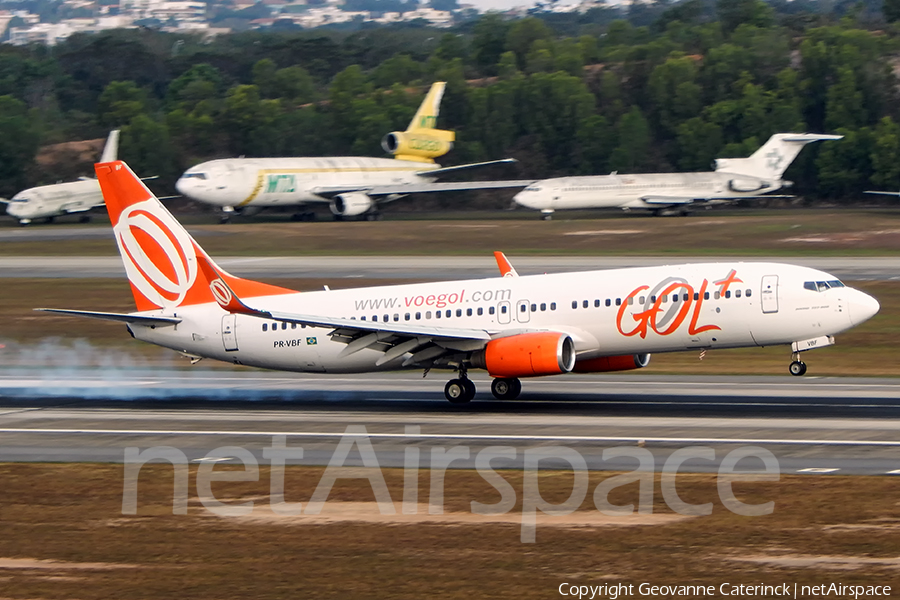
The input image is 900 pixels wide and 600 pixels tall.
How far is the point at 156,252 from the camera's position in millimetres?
36969

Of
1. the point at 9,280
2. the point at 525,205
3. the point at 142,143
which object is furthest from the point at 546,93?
the point at 9,280

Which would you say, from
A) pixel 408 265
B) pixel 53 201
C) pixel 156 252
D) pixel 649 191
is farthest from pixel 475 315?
pixel 53 201

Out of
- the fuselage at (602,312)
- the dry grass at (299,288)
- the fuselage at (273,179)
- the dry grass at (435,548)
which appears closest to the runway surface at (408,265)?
the dry grass at (299,288)

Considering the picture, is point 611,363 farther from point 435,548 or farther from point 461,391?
point 435,548

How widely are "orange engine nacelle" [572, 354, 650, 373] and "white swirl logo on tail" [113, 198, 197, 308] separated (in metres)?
12.0

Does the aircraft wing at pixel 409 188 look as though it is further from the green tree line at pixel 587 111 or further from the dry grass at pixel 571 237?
the green tree line at pixel 587 111

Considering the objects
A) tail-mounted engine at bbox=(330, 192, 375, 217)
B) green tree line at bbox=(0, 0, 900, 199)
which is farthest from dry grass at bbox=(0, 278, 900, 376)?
green tree line at bbox=(0, 0, 900, 199)

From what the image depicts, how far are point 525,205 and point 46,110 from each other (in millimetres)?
96263

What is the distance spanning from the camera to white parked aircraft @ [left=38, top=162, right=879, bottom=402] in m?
32.9

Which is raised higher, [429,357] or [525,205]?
[429,357]

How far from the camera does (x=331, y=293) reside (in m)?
37.1

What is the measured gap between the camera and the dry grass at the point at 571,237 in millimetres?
78312

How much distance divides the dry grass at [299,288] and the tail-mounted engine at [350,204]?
3522cm

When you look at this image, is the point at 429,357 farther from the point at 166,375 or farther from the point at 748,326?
the point at 166,375
